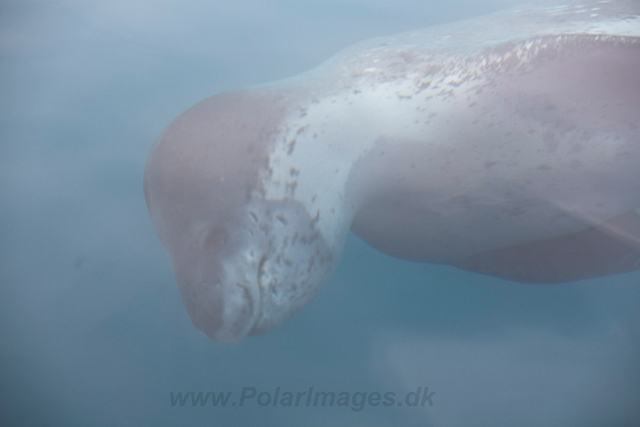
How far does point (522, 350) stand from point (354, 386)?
633 millimetres

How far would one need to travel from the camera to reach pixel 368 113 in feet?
3.14

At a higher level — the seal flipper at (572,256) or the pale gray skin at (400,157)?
the pale gray skin at (400,157)

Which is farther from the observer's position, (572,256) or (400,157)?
(572,256)

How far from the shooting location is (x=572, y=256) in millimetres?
1406

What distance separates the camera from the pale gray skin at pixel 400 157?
773mm

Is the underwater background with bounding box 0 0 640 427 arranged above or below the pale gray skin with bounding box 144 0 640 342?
below

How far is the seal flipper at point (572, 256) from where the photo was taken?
138 centimetres

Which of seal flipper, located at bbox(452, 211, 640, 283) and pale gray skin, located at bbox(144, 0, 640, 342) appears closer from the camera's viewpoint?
pale gray skin, located at bbox(144, 0, 640, 342)

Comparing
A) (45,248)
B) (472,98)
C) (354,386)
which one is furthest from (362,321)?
(45,248)

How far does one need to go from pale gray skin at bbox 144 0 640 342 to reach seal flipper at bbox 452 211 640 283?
85 millimetres

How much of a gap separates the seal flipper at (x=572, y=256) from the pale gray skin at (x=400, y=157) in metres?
0.09

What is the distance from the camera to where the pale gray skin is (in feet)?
2.54

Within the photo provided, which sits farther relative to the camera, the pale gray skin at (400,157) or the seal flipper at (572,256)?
the seal flipper at (572,256)

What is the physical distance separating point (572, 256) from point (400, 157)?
901mm
